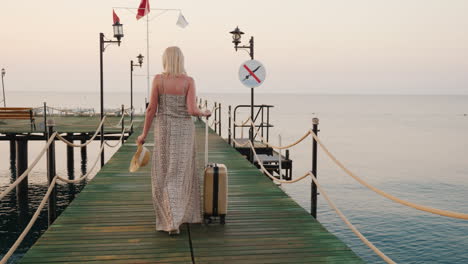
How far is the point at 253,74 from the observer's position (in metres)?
13.1

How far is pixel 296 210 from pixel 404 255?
14207 mm

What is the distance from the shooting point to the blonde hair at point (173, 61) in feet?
15.3

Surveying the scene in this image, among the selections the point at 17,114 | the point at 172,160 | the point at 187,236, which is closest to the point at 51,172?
the point at 172,160

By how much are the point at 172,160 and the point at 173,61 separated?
1115 millimetres

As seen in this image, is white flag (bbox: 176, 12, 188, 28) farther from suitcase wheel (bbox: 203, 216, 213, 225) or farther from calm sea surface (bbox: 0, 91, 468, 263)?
suitcase wheel (bbox: 203, 216, 213, 225)

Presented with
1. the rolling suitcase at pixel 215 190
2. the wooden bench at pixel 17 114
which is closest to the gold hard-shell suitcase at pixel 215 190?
the rolling suitcase at pixel 215 190

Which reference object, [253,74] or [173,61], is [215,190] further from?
[253,74]

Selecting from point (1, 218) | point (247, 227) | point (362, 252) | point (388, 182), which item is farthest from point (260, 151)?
point (388, 182)

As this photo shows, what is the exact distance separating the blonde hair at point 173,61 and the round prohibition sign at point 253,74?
8328 mm

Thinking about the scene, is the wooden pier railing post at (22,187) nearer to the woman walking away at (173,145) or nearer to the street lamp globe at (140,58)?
the street lamp globe at (140,58)

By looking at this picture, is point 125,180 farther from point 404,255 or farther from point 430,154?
point 430,154

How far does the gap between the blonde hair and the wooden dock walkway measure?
1.85 m

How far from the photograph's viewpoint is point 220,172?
5.25m

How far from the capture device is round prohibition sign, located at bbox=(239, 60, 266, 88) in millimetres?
13023
